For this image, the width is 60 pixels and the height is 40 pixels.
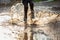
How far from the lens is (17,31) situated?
193 cm

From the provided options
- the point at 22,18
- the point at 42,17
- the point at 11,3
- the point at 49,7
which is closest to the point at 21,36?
the point at 22,18

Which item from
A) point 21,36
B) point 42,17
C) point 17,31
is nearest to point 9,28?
point 17,31

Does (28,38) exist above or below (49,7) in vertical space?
below

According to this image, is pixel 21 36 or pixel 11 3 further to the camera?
pixel 11 3

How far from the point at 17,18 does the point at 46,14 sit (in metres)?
0.38

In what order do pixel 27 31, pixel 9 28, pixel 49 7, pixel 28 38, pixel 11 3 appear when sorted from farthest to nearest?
1. pixel 11 3
2. pixel 49 7
3. pixel 9 28
4. pixel 27 31
5. pixel 28 38

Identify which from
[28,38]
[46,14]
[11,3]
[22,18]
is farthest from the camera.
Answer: [11,3]

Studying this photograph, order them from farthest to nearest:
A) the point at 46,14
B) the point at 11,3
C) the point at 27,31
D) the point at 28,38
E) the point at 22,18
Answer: the point at 11,3 → the point at 46,14 → the point at 22,18 → the point at 27,31 → the point at 28,38

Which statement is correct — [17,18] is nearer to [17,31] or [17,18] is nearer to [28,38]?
[17,31]

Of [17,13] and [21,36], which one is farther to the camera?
[17,13]

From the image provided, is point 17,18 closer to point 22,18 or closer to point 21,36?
point 22,18

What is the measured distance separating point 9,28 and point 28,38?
1.18 feet

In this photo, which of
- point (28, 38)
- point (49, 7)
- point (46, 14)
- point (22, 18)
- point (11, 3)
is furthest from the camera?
point (11, 3)

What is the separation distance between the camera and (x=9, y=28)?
2.03m
